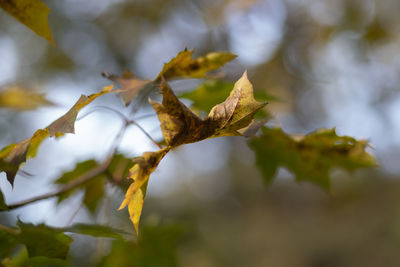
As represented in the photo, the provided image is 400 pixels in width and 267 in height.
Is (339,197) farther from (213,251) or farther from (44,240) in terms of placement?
(44,240)

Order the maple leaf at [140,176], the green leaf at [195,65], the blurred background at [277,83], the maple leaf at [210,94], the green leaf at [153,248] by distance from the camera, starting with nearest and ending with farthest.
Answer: the maple leaf at [140,176] < the green leaf at [195,65] < the maple leaf at [210,94] < the green leaf at [153,248] < the blurred background at [277,83]

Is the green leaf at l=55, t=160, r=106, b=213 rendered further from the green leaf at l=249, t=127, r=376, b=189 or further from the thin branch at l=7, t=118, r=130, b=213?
the green leaf at l=249, t=127, r=376, b=189

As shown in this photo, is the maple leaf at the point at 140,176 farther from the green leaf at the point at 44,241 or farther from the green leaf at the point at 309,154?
the green leaf at the point at 309,154

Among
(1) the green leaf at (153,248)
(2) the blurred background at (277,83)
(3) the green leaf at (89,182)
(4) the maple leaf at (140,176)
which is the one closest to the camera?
(4) the maple leaf at (140,176)

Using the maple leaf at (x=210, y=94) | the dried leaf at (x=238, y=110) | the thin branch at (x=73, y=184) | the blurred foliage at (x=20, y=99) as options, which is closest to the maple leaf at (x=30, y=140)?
the thin branch at (x=73, y=184)

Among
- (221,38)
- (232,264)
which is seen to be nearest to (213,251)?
(232,264)

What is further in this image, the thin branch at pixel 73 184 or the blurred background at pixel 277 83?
→ the blurred background at pixel 277 83

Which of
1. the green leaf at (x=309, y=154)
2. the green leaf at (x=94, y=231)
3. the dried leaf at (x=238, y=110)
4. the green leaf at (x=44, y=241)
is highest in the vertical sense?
the green leaf at (x=309, y=154)

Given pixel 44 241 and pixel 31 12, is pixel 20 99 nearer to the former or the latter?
pixel 31 12
